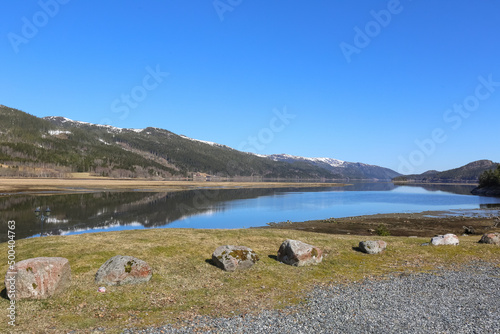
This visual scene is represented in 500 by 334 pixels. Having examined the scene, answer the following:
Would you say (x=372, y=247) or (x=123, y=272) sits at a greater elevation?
(x=123, y=272)

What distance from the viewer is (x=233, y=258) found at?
2034 cm

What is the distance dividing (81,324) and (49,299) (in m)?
A: 3.57

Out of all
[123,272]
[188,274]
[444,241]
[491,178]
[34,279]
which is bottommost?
[188,274]

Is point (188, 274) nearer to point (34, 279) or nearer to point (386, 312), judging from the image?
point (34, 279)

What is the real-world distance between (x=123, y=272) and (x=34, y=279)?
416 centimetres

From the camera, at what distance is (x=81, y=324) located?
12.6 m

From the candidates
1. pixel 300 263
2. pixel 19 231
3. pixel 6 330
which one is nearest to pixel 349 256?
pixel 300 263

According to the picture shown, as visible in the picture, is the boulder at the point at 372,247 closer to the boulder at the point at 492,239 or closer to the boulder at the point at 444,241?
the boulder at the point at 444,241

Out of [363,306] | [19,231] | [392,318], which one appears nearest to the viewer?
[392,318]

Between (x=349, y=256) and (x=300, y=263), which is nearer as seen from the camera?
(x=300, y=263)

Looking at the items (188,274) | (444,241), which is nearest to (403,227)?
(444,241)

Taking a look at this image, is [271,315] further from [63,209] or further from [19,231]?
[63,209]

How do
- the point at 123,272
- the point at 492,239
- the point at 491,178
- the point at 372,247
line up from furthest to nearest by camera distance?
the point at 491,178 → the point at 492,239 → the point at 372,247 → the point at 123,272

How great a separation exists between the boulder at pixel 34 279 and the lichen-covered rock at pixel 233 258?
927cm
